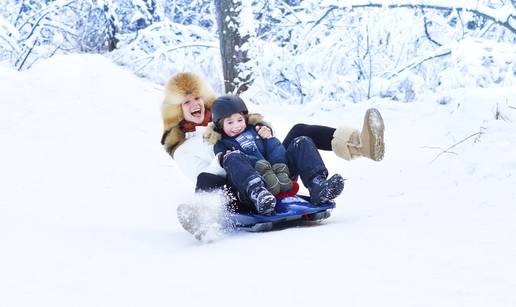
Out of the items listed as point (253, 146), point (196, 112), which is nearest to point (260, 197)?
point (253, 146)

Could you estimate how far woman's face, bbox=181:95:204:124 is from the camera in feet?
14.1

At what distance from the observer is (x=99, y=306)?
228 centimetres

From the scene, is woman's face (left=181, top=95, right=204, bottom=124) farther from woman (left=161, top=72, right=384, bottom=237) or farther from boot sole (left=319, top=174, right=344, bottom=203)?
boot sole (left=319, top=174, right=344, bottom=203)

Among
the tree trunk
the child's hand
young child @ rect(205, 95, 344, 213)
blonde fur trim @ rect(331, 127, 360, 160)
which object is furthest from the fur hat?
the tree trunk

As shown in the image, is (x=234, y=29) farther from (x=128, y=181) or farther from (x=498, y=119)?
(x=498, y=119)

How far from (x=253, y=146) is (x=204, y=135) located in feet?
0.97

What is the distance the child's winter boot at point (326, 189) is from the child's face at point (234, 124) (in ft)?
1.82

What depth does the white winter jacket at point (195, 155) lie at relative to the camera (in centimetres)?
410

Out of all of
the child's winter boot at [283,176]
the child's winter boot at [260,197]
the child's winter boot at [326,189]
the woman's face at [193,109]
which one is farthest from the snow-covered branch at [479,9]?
the child's winter boot at [260,197]

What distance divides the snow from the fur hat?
56 cm

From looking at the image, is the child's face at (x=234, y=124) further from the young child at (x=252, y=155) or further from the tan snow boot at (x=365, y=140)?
the tan snow boot at (x=365, y=140)

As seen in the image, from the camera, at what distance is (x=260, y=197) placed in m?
3.54

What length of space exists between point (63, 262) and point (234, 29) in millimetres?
4988

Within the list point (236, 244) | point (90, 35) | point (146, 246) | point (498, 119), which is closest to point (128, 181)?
point (146, 246)
